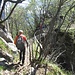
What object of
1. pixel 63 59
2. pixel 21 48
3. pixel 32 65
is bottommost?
pixel 63 59

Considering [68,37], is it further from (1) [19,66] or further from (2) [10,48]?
(1) [19,66]

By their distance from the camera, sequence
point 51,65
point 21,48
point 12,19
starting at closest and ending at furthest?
point 21,48 < point 51,65 < point 12,19

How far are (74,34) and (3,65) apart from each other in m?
11.0

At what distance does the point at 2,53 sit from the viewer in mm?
14750

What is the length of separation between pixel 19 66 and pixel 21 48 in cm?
103

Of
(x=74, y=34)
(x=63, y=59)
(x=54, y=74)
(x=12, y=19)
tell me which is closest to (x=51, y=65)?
(x=54, y=74)

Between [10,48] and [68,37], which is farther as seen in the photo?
[68,37]

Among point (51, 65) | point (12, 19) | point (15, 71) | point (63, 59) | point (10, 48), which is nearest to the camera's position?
point (15, 71)

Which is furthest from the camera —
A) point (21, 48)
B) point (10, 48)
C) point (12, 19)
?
point (12, 19)

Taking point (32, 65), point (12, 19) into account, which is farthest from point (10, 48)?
point (12, 19)

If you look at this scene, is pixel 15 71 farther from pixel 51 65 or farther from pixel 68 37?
pixel 68 37

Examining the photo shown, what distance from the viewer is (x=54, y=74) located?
46.8 feet

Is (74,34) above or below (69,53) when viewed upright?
above

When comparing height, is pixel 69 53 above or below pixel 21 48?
below
